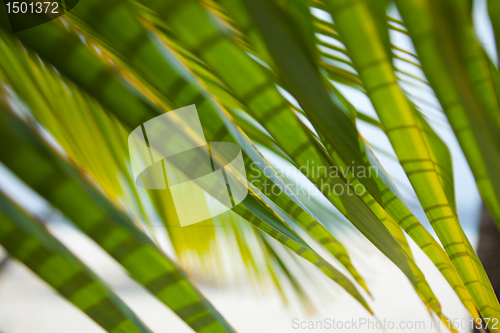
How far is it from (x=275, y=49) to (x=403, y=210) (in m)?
0.08

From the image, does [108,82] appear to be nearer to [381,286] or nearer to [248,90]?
[248,90]

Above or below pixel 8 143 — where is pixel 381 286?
below

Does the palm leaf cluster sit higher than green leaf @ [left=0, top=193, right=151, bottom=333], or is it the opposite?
the palm leaf cluster

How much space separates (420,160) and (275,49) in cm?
5

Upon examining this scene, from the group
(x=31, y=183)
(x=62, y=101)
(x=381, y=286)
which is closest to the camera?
(x=31, y=183)

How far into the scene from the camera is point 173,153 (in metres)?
0.13

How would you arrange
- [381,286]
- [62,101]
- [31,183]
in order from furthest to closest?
1. [381,286]
2. [62,101]
3. [31,183]

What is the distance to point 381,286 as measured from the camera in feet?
4.05

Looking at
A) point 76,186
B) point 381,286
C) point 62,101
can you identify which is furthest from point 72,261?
point 381,286

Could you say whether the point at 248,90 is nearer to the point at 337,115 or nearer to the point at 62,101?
the point at 337,115

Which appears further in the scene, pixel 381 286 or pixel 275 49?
pixel 381 286

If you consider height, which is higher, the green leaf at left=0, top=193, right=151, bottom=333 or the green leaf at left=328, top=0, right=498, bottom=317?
the green leaf at left=328, top=0, right=498, bottom=317

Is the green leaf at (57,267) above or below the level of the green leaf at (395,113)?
below

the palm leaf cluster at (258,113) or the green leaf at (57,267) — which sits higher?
the palm leaf cluster at (258,113)
